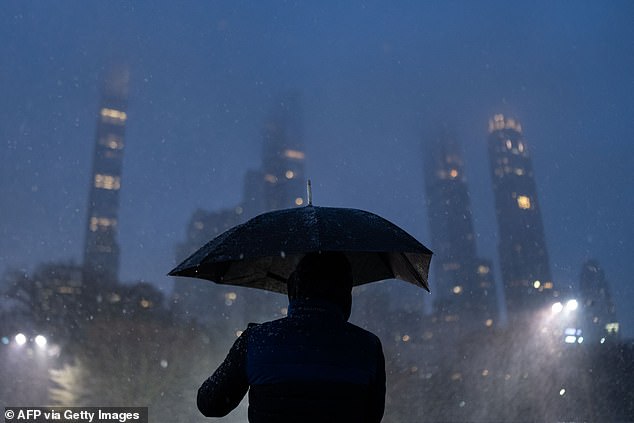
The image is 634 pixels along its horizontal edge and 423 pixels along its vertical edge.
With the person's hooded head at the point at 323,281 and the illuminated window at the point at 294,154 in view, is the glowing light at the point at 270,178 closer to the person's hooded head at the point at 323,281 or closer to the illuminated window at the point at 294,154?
the illuminated window at the point at 294,154

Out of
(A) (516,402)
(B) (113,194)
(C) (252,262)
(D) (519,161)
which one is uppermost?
(D) (519,161)

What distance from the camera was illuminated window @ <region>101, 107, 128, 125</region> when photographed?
13614cm

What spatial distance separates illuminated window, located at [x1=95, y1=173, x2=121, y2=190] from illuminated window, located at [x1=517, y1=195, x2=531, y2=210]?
110 metres

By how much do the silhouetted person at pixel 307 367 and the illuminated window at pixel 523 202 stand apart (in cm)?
17078

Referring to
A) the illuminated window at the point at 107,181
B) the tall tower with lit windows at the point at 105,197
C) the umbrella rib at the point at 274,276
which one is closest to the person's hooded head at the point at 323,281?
the umbrella rib at the point at 274,276

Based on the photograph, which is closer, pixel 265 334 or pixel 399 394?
pixel 265 334

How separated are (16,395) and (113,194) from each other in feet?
312

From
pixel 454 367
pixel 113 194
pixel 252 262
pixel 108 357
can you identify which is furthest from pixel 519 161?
pixel 252 262

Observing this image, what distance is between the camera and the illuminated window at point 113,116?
136137 mm

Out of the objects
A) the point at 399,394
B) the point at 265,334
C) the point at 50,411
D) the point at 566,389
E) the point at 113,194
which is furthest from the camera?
the point at 113,194

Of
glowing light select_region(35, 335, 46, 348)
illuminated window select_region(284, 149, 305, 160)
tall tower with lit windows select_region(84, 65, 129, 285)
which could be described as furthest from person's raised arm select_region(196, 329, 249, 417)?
illuminated window select_region(284, 149, 305, 160)

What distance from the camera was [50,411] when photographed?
26594 millimetres

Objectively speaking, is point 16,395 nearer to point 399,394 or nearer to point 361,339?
point 399,394

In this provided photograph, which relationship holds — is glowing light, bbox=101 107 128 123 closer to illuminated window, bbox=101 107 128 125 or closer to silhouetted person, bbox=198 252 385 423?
illuminated window, bbox=101 107 128 125
